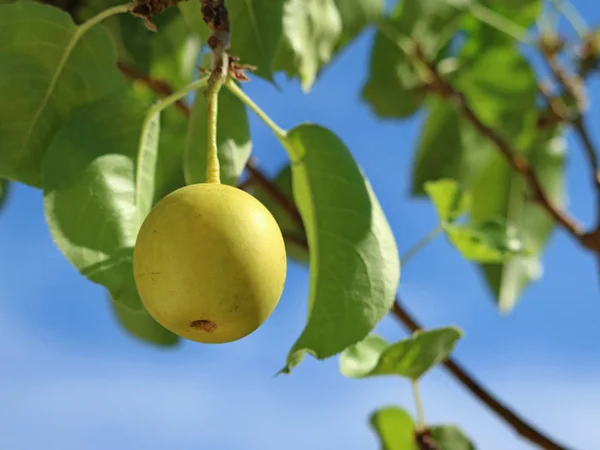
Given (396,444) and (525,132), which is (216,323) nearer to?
(396,444)

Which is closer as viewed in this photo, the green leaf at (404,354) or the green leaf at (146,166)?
the green leaf at (146,166)

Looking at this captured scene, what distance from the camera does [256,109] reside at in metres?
0.97

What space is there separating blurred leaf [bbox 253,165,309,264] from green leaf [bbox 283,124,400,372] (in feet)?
1.92

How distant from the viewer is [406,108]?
2029 millimetres

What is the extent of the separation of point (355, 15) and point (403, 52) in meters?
0.49

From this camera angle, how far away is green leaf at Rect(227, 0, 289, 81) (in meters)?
0.96

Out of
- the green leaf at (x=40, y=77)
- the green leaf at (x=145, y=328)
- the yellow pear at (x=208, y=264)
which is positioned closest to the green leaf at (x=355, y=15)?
the green leaf at (x=40, y=77)

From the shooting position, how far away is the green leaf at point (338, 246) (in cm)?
86

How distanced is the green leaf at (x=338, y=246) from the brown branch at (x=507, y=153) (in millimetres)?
796

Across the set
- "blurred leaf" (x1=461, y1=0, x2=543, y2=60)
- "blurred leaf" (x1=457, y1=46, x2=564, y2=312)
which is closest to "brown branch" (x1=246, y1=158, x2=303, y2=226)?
"blurred leaf" (x1=457, y1=46, x2=564, y2=312)

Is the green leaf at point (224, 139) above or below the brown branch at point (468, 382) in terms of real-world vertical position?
above

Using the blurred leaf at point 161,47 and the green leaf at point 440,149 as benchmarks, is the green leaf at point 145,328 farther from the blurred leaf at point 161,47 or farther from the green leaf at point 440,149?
the green leaf at point 440,149

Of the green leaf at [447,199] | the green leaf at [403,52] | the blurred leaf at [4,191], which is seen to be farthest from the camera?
the green leaf at [403,52]

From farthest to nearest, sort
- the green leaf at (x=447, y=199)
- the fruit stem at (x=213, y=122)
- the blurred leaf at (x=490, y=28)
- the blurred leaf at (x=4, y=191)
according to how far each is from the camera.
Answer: the blurred leaf at (x=490, y=28) < the green leaf at (x=447, y=199) < the blurred leaf at (x=4, y=191) < the fruit stem at (x=213, y=122)
